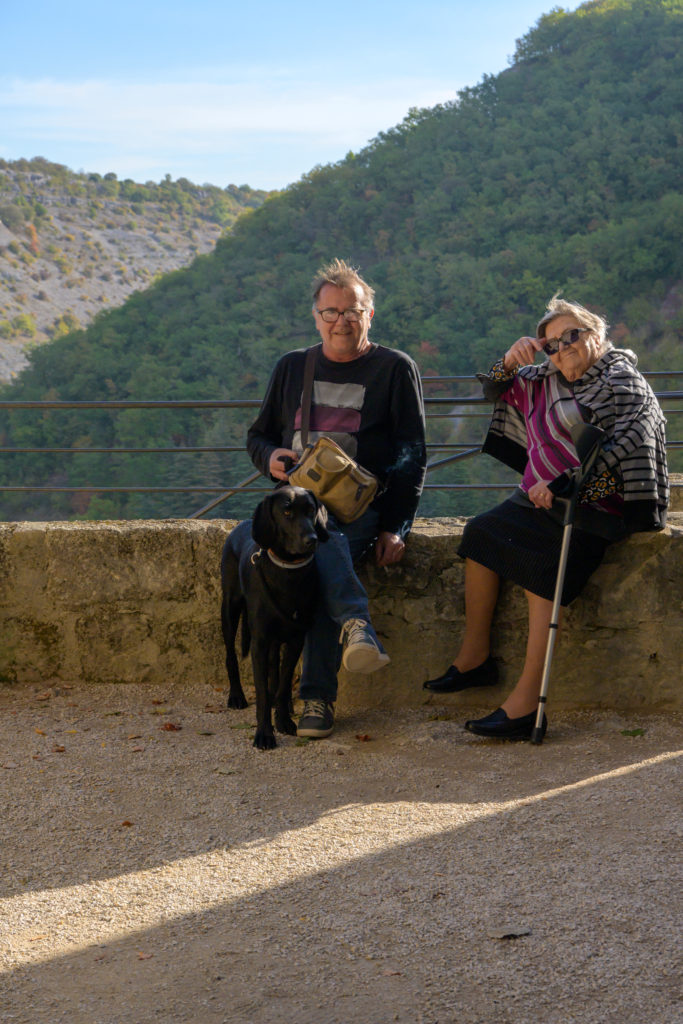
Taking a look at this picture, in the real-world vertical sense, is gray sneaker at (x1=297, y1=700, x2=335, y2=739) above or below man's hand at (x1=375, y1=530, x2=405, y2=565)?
below

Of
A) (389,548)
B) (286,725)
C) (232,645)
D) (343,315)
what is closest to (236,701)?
(232,645)

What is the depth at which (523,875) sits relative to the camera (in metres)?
2.30

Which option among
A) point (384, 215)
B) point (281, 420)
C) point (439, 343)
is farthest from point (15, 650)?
point (384, 215)

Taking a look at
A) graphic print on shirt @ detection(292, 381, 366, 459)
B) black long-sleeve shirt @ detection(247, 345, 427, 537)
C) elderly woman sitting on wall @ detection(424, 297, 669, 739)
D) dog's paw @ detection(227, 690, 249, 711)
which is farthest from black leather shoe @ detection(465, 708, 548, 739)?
graphic print on shirt @ detection(292, 381, 366, 459)

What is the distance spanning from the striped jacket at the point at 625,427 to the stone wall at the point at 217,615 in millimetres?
231

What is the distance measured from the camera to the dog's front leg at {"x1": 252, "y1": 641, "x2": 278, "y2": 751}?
10.5 feet

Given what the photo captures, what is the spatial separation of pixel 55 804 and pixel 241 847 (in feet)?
2.19

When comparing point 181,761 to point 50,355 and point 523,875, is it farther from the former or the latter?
point 50,355

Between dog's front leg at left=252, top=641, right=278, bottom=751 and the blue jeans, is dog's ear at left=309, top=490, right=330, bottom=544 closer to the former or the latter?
the blue jeans

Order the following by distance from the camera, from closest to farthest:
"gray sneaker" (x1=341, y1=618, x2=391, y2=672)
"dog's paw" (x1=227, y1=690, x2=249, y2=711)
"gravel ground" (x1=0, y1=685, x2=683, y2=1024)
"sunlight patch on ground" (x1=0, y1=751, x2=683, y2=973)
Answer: "gravel ground" (x1=0, y1=685, x2=683, y2=1024) < "sunlight patch on ground" (x1=0, y1=751, x2=683, y2=973) < "gray sneaker" (x1=341, y1=618, x2=391, y2=672) < "dog's paw" (x1=227, y1=690, x2=249, y2=711)

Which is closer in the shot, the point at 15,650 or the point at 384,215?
the point at 15,650

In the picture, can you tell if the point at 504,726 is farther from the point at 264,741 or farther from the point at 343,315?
the point at 343,315

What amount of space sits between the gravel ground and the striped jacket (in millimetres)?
809

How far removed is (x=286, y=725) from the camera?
3.37 m
